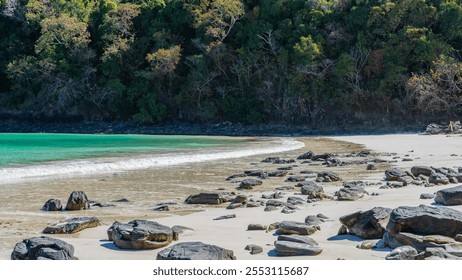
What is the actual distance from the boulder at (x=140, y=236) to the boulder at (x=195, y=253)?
60 cm

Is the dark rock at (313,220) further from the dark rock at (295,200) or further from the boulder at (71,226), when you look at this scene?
the boulder at (71,226)

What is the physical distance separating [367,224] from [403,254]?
107 centimetres

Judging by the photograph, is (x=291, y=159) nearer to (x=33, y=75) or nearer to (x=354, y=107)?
(x=354, y=107)

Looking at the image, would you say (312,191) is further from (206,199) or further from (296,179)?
(296,179)

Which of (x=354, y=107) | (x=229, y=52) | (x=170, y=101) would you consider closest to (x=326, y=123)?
(x=354, y=107)

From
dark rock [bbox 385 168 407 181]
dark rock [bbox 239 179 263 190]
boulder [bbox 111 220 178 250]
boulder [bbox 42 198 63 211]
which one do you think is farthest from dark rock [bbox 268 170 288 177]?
boulder [bbox 111 220 178 250]

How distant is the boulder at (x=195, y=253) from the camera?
4.31 meters

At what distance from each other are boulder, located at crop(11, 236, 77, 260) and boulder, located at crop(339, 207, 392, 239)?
2.77 meters

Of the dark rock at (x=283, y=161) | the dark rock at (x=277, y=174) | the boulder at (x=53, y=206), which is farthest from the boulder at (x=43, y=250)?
the dark rock at (x=283, y=161)

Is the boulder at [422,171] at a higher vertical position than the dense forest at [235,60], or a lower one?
lower

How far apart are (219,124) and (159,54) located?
6.99 meters

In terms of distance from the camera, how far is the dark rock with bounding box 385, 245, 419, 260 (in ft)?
14.2

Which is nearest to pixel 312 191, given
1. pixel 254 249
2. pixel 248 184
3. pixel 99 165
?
pixel 248 184

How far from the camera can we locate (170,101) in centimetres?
4309
